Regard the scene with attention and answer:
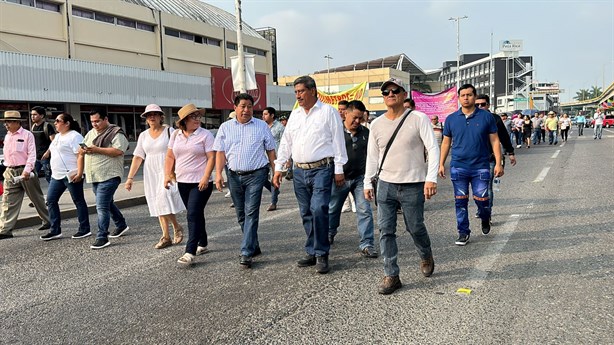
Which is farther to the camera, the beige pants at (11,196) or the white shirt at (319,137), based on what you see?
the beige pants at (11,196)

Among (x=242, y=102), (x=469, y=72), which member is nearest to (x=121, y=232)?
(x=242, y=102)

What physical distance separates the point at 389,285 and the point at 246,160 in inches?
79.1

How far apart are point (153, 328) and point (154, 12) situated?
112 ft

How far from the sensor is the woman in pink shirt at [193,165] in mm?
5352

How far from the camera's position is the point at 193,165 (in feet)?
17.9

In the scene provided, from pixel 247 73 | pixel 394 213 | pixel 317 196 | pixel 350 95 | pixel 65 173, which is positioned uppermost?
pixel 247 73

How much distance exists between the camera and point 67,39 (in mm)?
27875

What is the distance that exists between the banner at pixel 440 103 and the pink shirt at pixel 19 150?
1491 centimetres

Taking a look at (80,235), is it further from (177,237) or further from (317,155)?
(317,155)

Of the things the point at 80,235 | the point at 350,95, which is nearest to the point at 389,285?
the point at 80,235

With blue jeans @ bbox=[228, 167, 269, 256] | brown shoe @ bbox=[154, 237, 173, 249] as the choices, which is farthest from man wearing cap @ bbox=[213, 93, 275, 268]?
brown shoe @ bbox=[154, 237, 173, 249]

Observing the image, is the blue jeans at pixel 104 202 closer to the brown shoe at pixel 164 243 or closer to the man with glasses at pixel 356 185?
the brown shoe at pixel 164 243

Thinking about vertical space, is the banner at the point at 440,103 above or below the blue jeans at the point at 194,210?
above

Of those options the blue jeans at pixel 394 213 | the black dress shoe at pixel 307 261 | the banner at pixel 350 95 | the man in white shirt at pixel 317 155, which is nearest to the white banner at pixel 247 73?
the banner at pixel 350 95
